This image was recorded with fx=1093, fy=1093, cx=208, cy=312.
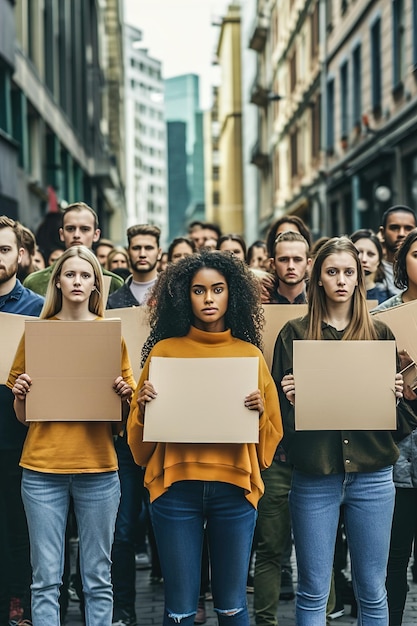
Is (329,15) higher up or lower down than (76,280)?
higher up

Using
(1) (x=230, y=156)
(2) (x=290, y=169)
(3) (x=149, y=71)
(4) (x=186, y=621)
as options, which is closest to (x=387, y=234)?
(4) (x=186, y=621)

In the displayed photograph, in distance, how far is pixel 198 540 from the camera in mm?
4531

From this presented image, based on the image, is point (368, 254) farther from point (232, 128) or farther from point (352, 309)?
point (232, 128)

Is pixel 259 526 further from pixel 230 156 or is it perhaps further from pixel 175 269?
pixel 230 156

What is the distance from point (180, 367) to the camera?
4.52 meters

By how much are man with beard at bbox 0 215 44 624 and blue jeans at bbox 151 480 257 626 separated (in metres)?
1.23

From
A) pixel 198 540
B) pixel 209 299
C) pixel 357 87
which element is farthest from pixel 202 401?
pixel 357 87

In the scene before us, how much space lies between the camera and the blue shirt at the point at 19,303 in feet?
18.3

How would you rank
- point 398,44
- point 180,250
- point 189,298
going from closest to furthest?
point 189,298, point 180,250, point 398,44

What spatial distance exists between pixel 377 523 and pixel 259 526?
1331 millimetres

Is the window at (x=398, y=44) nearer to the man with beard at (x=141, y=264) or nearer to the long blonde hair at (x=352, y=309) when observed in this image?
the man with beard at (x=141, y=264)

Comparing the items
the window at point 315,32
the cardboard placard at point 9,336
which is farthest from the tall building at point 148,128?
the cardboard placard at point 9,336

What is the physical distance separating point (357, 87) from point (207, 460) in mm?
22688

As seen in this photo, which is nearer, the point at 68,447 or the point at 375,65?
the point at 68,447
